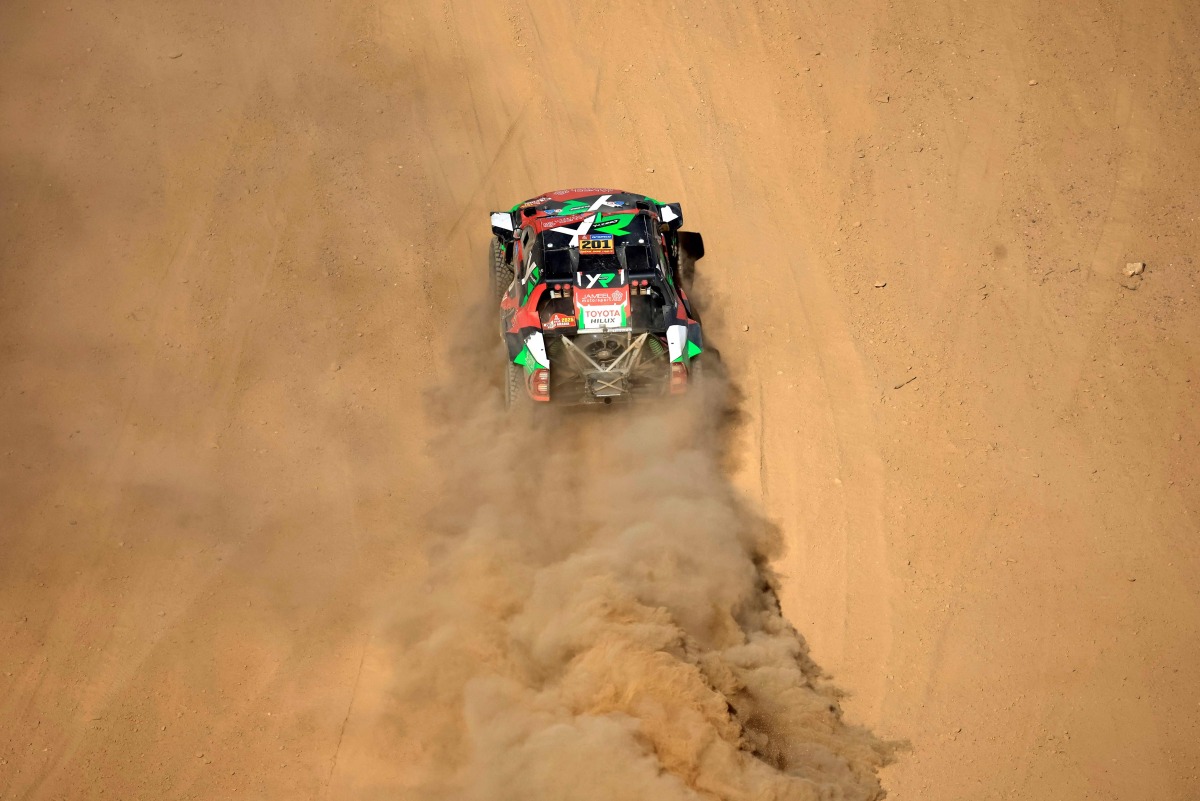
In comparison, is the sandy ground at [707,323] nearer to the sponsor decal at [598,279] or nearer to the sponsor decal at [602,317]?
the sponsor decal at [602,317]

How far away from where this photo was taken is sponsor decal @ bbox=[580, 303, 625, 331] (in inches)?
374

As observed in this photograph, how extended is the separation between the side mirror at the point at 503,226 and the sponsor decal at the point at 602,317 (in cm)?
189

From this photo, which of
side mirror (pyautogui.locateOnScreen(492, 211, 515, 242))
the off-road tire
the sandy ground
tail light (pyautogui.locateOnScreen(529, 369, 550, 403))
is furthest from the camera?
the off-road tire

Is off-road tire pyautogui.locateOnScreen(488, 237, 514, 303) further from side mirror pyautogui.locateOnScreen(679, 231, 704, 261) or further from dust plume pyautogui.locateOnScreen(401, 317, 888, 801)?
side mirror pyautogui.locateOnScreen(679, 231, 704, 261)

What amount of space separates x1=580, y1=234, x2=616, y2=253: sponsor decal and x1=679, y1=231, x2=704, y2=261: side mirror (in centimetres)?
234

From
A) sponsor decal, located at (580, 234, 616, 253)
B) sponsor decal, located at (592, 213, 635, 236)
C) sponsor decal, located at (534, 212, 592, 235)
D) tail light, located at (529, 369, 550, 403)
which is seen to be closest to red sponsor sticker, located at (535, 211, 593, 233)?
sponsor decal, located at (534, 212, 592, 235)

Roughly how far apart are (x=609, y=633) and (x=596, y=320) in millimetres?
3222

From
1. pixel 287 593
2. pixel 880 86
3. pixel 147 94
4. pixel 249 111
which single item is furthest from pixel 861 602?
pixel 147 94

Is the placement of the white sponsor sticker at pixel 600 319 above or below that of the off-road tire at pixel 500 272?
below

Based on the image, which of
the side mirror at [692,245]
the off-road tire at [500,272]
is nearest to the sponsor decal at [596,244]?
the off-road tire at [500,272]

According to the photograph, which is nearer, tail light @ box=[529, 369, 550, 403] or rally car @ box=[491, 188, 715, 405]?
tail light @ box=[529, 369, 550, 403]

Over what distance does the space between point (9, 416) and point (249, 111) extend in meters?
5.84

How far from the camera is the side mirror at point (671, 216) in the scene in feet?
35.8

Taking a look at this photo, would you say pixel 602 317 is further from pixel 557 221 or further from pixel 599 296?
pixel 557 221
